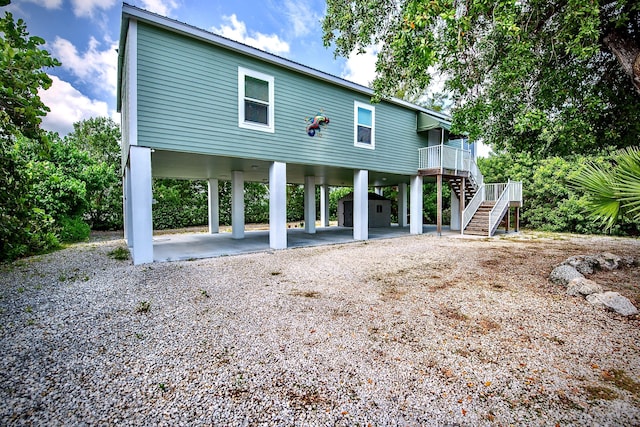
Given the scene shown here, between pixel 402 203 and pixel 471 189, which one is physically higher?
pixel 471 189

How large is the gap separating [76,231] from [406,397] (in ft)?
42.5

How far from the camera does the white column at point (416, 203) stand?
500 inches

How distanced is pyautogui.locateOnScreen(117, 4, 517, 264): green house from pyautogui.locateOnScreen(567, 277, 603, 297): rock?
6.67 m

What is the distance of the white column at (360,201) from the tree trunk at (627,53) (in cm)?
671

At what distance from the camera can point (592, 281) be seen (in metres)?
4.83

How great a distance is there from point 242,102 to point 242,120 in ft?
1.58

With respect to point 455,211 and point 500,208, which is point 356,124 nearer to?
point 500,208

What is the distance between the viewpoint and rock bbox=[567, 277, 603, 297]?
4.32m

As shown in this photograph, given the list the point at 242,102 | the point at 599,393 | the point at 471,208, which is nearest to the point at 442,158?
the point at 471,208

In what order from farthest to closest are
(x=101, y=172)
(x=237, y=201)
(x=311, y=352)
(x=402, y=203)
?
(x=402, y=203) → (x=101, y=172) → (x=237, y=201) → (x=311, y=352)

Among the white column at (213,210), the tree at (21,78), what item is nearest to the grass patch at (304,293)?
the tree at (21,78)

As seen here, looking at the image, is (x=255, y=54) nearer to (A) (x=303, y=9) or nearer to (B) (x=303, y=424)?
(A) (x=303, y=9)

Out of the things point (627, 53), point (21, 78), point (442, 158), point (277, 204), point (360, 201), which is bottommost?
point (277, 204)

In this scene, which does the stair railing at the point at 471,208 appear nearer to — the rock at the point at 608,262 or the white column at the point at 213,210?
the rock at the point at 608,262
